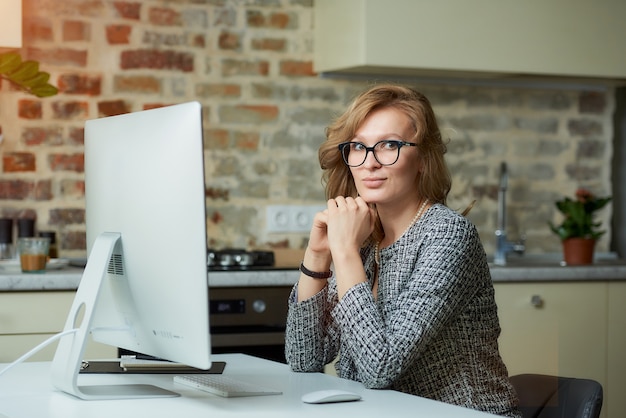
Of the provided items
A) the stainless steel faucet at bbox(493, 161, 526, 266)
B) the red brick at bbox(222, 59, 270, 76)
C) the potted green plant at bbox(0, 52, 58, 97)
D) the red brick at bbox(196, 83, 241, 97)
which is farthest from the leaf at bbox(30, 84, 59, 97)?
the stainless steel faucet at bbox(493, 161, 526, 266)

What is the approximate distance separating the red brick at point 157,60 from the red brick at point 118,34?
0.05 m

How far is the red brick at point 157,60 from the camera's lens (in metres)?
3.75

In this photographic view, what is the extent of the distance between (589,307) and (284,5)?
1697 millimetres

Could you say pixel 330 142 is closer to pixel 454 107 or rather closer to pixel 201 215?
pixel 201 215

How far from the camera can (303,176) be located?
398 cm

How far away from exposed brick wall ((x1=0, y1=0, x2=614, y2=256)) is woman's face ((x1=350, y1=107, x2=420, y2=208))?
1718 mm

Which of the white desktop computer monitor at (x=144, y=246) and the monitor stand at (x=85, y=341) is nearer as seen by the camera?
the white desktop computer monitor at (x=144, y=246)

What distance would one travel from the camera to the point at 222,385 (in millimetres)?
1865

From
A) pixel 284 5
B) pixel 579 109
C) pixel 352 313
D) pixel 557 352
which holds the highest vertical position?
pixel 284 5

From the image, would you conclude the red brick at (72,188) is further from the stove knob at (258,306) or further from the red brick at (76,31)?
the stove knob at (258,306)

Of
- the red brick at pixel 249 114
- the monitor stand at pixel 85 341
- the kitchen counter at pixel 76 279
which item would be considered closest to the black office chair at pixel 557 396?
the monitor stand at pixel 85 341

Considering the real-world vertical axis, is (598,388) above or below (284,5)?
below

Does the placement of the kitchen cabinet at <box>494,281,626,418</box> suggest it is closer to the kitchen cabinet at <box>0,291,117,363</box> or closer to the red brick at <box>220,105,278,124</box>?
the red brick at <box>220,105,278,124</box>

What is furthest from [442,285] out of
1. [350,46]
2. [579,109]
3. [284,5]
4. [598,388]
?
[579,109]
